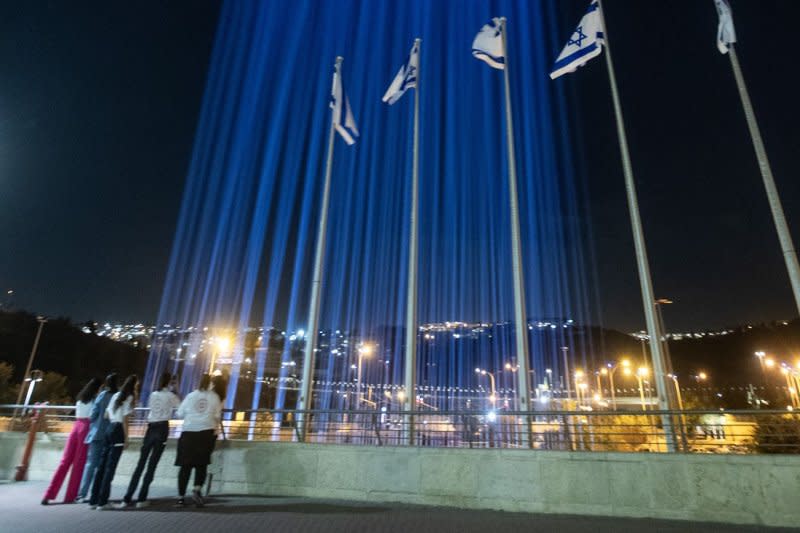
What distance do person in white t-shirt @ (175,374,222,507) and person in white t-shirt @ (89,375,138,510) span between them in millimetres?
834

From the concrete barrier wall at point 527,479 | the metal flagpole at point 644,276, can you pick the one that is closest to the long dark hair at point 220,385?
the concrete barrier wall at point 527,479

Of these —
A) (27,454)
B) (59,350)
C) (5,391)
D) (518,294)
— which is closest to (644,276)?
(518,294)

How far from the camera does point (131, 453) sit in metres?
9.22

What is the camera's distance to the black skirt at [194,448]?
7.16 metres

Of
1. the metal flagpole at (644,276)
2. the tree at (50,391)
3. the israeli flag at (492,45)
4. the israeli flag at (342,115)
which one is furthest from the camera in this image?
the tree at (50,391)

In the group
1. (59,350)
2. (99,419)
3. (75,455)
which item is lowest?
(75,455)

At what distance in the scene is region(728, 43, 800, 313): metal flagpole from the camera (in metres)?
8.60

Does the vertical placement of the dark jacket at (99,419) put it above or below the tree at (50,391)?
below

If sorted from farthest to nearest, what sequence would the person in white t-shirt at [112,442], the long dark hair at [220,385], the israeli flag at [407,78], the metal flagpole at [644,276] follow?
the israeli flag at [407,78] < the metal flagpole at [644,276] < the long dark hair at [220,385] < the person in white t-shirt at [112,442]

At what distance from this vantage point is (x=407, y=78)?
14.2 metres

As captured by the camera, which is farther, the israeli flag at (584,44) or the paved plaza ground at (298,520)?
the israeli flag at (584,44)

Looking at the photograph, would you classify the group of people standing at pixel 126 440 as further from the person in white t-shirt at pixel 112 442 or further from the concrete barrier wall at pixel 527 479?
the concrete barrier wall at pixel 527 479

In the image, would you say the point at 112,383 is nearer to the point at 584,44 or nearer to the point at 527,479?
the point at 527,479

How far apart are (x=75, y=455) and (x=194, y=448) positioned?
2222 mm
